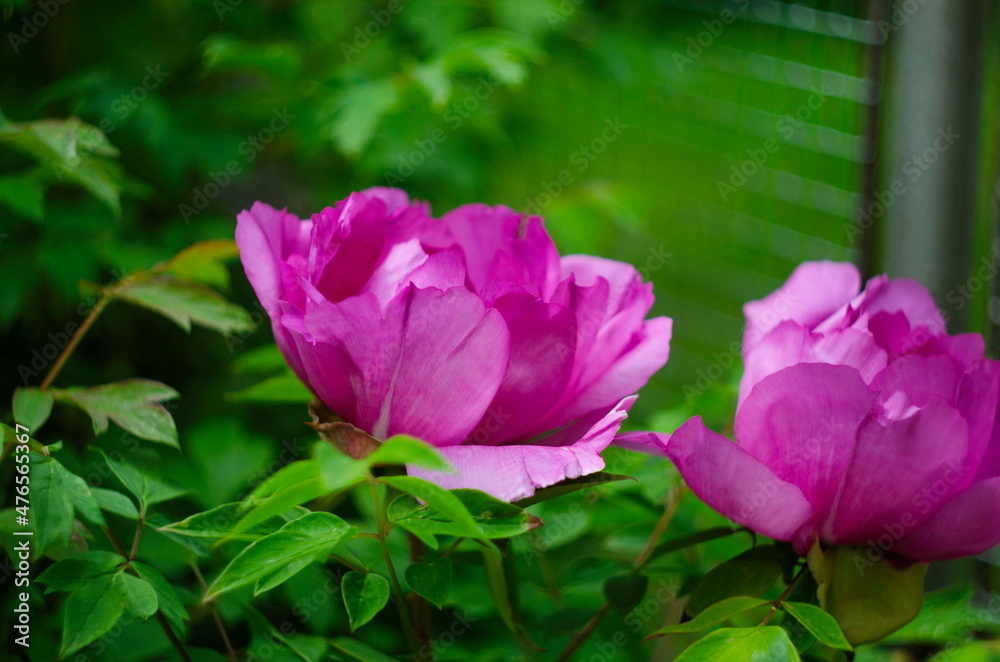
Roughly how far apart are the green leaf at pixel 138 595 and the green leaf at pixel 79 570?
1cm

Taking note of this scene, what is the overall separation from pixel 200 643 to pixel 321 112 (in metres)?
0.63

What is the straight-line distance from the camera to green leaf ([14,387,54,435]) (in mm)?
419

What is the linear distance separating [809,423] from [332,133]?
2.29ft

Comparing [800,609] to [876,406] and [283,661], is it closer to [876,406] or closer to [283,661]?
[876,406]

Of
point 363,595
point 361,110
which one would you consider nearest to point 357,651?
point 363,595

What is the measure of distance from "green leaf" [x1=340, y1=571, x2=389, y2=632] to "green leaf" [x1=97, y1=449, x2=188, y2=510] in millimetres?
118

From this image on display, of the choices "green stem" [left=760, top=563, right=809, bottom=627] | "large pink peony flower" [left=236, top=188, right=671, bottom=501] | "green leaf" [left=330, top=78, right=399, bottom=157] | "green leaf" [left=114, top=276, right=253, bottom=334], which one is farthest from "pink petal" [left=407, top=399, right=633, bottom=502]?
"green leaf" [left=330, top=78, right=399, bottom=157]

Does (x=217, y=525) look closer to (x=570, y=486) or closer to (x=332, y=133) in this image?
(x=570, y=486)

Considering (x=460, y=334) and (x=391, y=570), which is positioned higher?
(x=460, y=334)

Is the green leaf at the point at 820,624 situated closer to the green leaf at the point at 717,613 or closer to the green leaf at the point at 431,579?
the green leaf at the point at 717,613

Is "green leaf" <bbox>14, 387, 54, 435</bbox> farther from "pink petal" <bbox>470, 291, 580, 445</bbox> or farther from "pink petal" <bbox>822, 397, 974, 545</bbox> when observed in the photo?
"pink petal" <bbox>822, 397, 974, 545</bbox>

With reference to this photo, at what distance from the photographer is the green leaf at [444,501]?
0.98 ft

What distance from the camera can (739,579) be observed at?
398 mm

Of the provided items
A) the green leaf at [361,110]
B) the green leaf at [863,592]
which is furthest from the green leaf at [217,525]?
the green leaf at [361,110]
